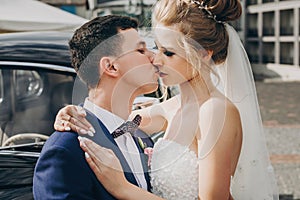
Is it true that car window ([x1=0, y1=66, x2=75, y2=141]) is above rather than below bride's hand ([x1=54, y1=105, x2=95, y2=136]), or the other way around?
below

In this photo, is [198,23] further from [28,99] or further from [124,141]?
[28,99]

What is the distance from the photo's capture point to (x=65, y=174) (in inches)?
65.8

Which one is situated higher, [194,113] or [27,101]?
[194,113]

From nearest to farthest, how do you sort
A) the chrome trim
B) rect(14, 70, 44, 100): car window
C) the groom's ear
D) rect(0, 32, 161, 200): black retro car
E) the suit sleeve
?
the suit sleeve → the groom's ear → rect(0, 32, 161, 200): black retro car → the chrome trim → rect(14, 70, 44, 100): car window

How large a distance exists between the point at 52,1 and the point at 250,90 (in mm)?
19103

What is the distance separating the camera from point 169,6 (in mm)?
1916

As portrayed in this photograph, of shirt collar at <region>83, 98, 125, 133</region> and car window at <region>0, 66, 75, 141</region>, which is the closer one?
shirt collar at <region>83, 98, 125, 133</region>

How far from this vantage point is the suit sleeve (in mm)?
1666

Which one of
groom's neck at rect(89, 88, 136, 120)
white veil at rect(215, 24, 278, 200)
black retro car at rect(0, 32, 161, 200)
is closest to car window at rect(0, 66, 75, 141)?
black retro car at rect(0, 32, 161, 200)

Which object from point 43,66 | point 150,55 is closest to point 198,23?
point 150,55

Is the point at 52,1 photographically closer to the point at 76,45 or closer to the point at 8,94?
the point at 8,94

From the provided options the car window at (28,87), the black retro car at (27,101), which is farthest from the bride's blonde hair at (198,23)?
the car window at (28,87)

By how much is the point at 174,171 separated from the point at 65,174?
445mm

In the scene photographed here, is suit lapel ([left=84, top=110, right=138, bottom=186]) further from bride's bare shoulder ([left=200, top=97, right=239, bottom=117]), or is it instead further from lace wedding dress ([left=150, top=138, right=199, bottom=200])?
bride's bare shoulder ([left=200, top=97, right=239, bottom=117])
